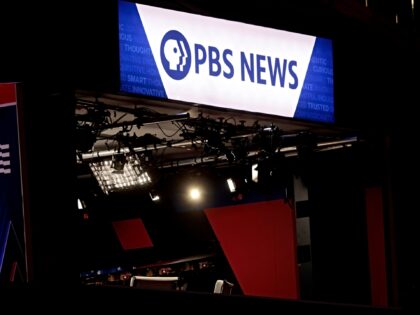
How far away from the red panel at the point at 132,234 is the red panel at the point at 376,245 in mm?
4721

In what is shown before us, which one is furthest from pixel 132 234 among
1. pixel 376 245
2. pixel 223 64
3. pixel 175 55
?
pixel 175 55

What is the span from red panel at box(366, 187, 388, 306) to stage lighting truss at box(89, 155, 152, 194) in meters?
3.11

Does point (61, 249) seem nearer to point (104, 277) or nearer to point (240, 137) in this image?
point (240, 137)

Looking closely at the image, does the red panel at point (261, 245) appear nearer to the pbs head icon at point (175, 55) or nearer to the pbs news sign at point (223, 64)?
the pbs news sign at point (223, 64)

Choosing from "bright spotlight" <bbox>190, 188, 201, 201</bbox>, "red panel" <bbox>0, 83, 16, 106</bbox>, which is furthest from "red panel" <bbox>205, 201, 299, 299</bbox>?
"red panel" <bbox>0, 83, 16, 106</bbox>

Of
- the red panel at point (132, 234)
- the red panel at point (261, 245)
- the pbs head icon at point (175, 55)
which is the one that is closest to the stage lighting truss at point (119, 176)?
the red panel at point (261, 245)

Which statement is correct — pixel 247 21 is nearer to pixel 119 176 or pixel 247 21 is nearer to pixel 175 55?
pixel 175 55

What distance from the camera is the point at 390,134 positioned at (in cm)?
919

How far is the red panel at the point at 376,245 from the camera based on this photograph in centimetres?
1093

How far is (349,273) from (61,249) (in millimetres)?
5853

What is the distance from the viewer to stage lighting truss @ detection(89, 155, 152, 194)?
1082 cm

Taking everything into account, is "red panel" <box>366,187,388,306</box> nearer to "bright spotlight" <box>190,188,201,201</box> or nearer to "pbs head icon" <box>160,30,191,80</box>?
"bright spotlight" <box>190,188,201,201</box>

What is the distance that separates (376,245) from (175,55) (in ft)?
18.4

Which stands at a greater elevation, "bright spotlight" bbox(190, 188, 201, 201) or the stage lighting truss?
the stage lighting truss
